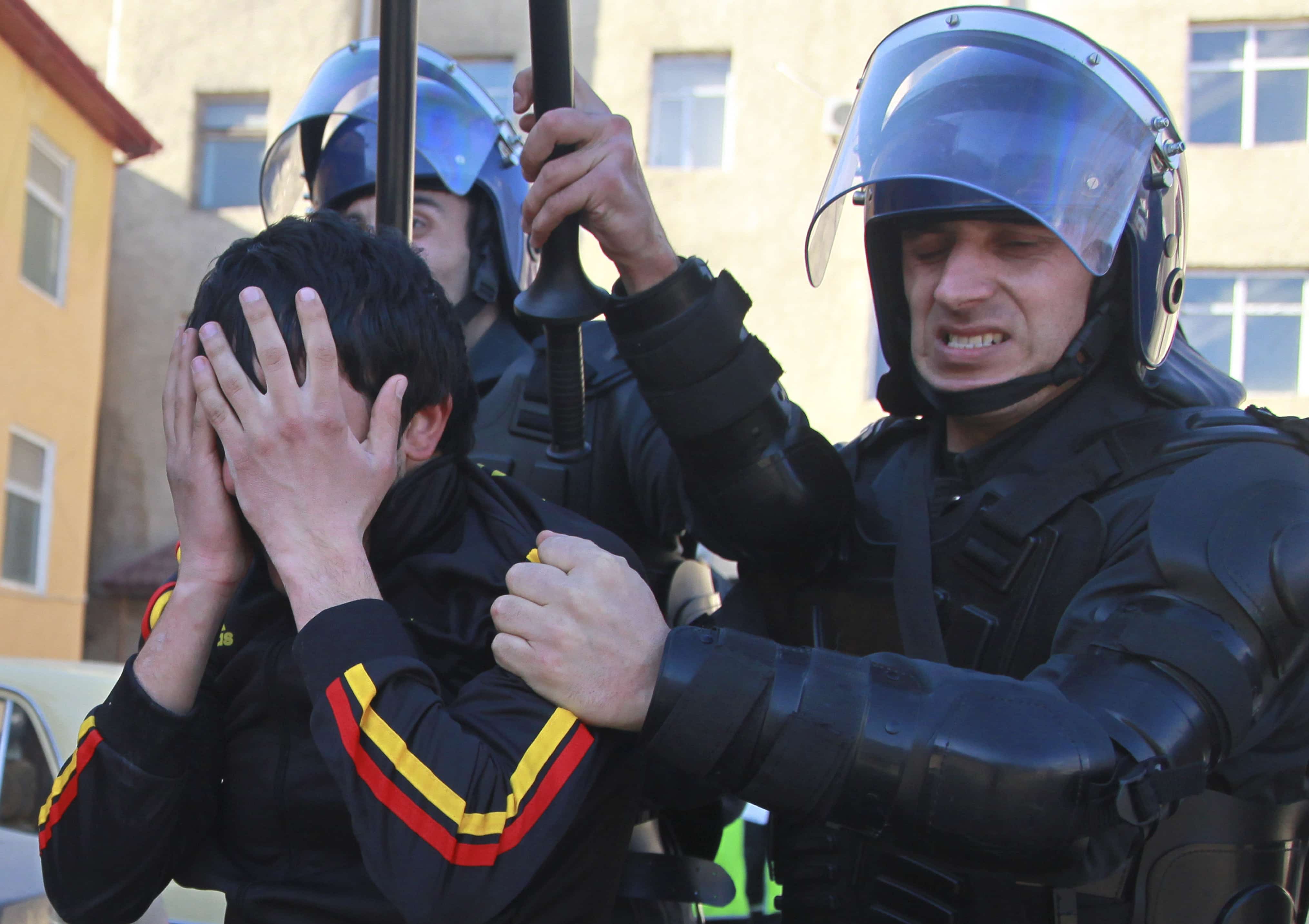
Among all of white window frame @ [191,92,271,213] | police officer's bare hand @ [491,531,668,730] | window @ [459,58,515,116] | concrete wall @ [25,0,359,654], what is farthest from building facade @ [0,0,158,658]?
police officer's bare hand @ [491,531,668,730]

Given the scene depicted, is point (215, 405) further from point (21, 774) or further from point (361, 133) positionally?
point (21, 774)

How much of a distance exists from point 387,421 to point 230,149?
13.4 metres

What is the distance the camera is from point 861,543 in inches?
82.5

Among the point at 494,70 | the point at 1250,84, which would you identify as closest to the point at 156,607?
the point at 494,70

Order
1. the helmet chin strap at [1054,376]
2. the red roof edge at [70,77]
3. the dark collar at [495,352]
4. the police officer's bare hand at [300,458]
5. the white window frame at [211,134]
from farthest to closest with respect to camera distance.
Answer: the white window frame at [211,134] → the red roof edge at [70,77] → the dark collar at [495,352] → the helmet chin strap at [1054,376] → the police officer's bare hand at [300,458]

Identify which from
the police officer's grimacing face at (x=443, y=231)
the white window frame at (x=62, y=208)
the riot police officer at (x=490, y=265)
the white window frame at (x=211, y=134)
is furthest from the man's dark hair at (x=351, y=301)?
the white window frame at (x=211, y=134)

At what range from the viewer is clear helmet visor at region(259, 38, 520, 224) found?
2.69m

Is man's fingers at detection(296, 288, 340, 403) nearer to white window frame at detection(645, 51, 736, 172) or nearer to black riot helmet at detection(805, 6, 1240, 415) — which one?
black riot helmet at detection(805, 6, 1240, 415)

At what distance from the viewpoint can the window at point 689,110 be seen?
42.1 ft

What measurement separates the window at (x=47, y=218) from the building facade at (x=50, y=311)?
13mm

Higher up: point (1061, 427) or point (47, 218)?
point (47, 218)

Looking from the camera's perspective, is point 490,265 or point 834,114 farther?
point 834,114

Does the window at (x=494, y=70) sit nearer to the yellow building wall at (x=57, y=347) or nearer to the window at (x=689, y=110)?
the window at (x=689, y=110)

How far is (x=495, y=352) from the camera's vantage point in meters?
2.61
